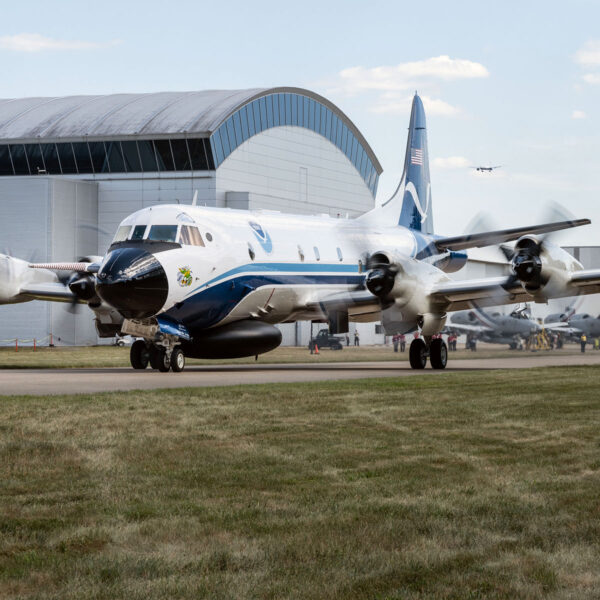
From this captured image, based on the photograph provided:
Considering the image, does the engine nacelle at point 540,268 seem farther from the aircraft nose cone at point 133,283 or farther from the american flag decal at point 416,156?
the american flag decal at point 416,156

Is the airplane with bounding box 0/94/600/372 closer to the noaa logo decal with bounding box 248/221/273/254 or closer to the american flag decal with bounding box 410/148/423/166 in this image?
the noaa logo decal with bounding box 248/221/273/254

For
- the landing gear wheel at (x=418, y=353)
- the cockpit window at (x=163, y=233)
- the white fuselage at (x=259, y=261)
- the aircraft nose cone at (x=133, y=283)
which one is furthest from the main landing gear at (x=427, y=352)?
the aircraft nose cone at (x=133, y=283)

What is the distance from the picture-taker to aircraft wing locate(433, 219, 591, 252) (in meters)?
27.3

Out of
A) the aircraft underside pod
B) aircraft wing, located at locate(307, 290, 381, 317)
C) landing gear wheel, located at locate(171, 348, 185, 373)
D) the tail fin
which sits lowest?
landing gear wheel, located at locate(171, 348, 185, 373)

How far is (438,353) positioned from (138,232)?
413 inches

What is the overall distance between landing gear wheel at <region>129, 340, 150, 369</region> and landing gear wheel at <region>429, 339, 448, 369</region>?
8873mm

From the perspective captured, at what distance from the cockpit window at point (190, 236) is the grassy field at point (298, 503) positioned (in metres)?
11.1

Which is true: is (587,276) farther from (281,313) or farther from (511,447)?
(511,447)

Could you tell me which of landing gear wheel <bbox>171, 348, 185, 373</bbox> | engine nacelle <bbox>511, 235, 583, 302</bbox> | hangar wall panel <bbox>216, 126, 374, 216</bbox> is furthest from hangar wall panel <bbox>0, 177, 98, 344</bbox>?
engine nacelle <bbox>511, 235, 583, 302</bbox>

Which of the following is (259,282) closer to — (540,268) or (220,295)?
(220,295)

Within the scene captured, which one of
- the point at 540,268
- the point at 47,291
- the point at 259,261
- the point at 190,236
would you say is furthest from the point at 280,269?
the point at 47,291

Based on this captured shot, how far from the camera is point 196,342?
2769 centimetres

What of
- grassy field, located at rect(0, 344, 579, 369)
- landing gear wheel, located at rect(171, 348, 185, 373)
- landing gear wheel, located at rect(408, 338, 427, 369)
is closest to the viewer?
landing gear wheel, located at rect(171, 348, 185, 373)

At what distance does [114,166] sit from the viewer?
2672 inches
